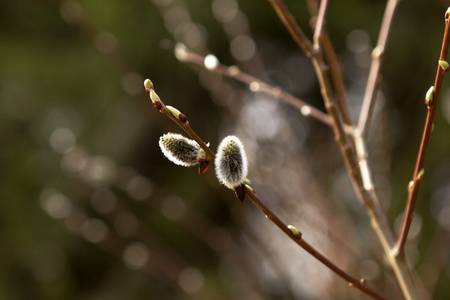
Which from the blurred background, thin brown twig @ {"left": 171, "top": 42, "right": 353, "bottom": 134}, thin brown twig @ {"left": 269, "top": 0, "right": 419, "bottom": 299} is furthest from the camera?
the blurred background

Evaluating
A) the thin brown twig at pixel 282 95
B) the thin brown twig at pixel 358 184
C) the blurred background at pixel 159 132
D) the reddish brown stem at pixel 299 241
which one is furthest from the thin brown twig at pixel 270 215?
the blurred background at pixel 159 132

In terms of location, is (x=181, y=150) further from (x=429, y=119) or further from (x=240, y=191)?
(x=429, y=119)

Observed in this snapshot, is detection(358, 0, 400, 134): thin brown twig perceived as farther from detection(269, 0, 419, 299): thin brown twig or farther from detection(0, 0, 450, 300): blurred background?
detection(0, 0, 450, 300): blurred background

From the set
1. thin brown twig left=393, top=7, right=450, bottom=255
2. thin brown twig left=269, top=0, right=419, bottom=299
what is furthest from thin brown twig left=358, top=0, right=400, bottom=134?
thin brown twig left=393, top=7, right=450, bottom=255

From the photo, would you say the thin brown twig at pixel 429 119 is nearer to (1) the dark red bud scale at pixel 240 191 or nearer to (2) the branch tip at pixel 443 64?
(2) the branch tip at pixel 443 64

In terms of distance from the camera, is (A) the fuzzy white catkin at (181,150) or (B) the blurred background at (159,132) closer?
(A) the fuzzy white catkin at (181,150)

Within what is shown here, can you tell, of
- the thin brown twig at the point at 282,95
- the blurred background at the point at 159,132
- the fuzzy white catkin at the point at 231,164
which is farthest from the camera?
the blurred background at the point at 159,132
